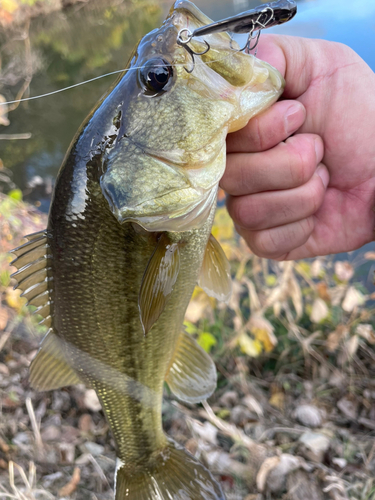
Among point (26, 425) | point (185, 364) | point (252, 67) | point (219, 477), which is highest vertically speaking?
point (252, 67)

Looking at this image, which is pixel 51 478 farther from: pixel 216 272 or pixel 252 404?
pixel 216 272

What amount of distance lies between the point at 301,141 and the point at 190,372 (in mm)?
846

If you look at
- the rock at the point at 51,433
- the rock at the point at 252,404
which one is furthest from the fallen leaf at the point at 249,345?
the rock at the point at 51,433

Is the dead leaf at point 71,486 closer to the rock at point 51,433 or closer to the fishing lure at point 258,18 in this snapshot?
the rock at point 51,433

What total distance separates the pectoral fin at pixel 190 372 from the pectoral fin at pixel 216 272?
9.5 inches

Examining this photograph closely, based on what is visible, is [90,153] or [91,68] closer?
[90,153]

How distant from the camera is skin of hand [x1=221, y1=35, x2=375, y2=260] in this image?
1.01 meters

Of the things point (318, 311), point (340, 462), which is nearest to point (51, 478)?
point (340, 462)

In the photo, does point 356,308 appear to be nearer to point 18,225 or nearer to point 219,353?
point 219,353

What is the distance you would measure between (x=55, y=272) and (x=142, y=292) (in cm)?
26

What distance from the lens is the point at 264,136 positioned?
983 millimetres

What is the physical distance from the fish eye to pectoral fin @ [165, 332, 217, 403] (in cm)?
78

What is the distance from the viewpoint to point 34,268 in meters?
0.98

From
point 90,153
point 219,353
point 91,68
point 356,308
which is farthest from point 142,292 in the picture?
point 91,68
